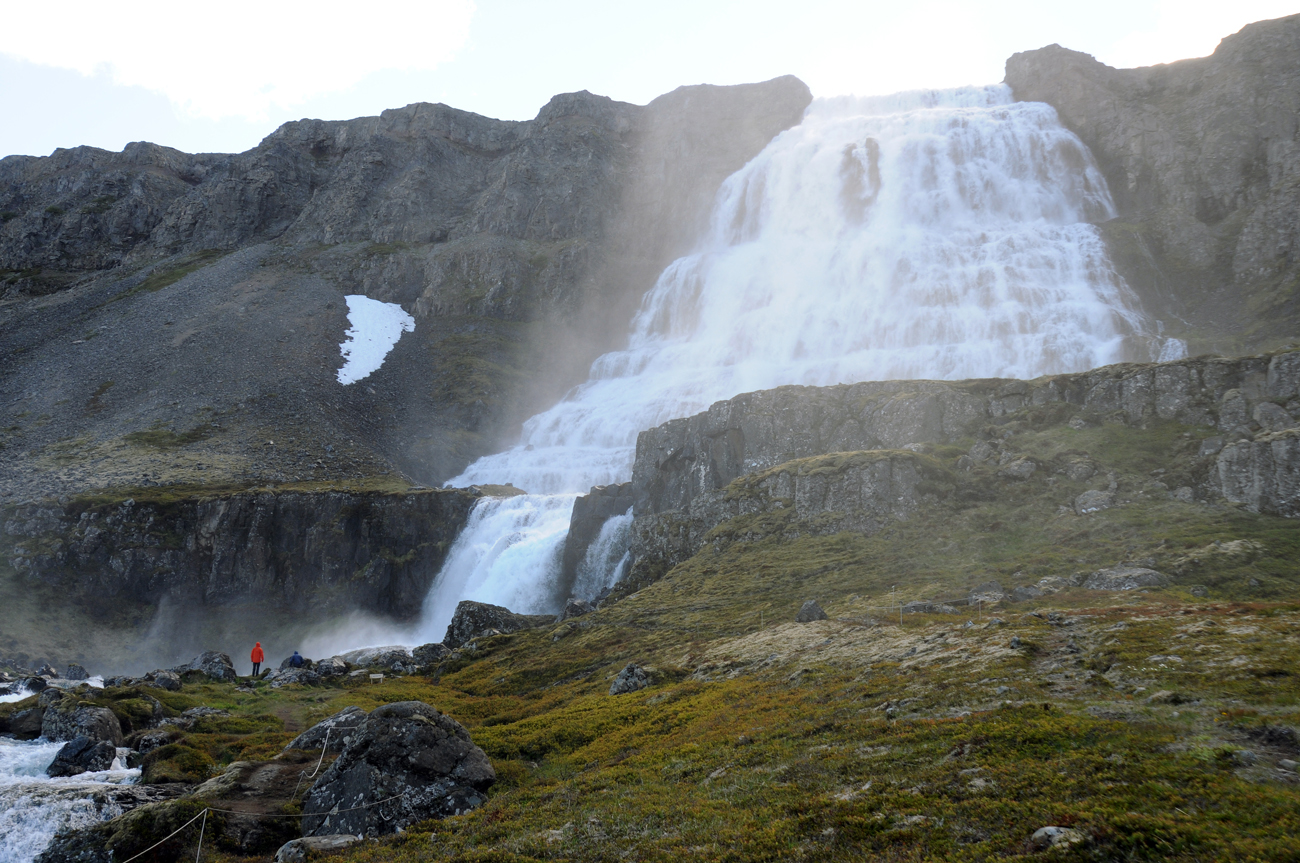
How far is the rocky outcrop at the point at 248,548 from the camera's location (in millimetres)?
73562

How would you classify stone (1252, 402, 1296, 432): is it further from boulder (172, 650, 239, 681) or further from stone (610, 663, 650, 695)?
boulder (172, 650, 239, 681)

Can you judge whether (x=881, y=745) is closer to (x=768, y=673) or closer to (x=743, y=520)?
(x=768, y=673)

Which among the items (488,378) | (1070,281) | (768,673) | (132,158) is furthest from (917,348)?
(132,158)

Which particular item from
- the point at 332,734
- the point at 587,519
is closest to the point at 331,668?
the point at 332,734

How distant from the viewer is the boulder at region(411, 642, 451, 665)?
52688mm

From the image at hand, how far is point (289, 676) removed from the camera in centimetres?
4475

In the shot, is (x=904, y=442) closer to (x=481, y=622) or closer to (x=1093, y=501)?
(x=1093, y=501)

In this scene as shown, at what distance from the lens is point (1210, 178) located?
4151 inches

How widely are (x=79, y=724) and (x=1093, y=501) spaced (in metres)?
54.1

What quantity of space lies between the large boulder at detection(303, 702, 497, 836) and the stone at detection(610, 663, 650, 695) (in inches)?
457

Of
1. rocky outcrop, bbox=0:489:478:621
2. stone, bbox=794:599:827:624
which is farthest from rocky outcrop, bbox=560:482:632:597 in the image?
stone, bbox=794:599:827:624

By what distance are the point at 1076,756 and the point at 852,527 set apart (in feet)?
133

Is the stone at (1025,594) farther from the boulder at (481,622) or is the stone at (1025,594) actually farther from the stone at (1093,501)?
the boulder at (481,622)

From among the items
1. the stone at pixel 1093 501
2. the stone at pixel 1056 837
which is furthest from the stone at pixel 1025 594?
the stone at pixel 1056 837
